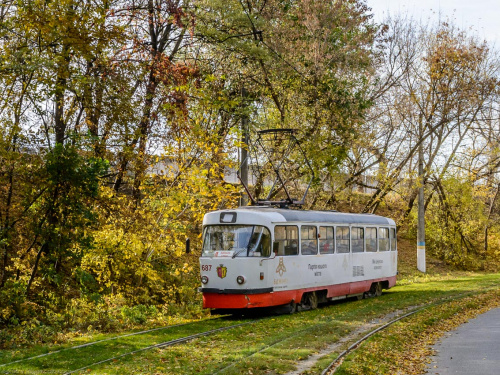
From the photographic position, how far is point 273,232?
56.1 feet

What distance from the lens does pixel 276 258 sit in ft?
56.2

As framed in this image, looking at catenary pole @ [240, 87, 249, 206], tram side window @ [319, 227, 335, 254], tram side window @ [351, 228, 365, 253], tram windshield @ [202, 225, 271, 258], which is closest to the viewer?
tram windshield @ [202, 225, 271, 258]

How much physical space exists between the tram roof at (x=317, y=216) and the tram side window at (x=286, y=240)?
0.27 m

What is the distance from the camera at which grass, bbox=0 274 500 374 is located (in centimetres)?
1046

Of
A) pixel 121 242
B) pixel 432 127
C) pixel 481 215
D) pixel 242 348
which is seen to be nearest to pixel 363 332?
pixel 242 348

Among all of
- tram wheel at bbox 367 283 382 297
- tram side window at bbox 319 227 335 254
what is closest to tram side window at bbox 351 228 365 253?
tram side window at bbox 319 227 335 254

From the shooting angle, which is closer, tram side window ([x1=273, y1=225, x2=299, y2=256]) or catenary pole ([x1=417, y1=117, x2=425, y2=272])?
tram side window ([x1=273, y1=225, x2=299, y2=256])

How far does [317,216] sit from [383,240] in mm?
5657

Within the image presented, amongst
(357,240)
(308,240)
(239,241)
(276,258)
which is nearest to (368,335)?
(276,258)

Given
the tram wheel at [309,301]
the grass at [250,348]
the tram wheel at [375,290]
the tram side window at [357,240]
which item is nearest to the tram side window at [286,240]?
the tram wheel at [309,301]

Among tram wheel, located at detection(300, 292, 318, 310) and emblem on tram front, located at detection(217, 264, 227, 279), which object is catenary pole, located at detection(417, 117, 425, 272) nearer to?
tram wheel, located at detection(300, 292, 318, 310)

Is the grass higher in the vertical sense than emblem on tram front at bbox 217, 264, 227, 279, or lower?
lower

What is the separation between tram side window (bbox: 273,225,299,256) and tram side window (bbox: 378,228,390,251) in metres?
6.35

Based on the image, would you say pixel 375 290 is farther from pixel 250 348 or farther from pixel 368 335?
pixel 250 348
